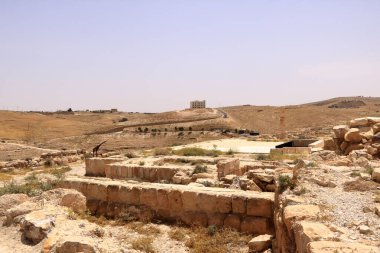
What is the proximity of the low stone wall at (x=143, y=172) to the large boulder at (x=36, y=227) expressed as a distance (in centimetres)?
663

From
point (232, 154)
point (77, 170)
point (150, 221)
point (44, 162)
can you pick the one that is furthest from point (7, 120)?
point (150, 221)

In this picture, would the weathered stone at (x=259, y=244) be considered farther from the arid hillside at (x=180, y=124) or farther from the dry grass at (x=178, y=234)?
the arid hillside at (x=180, y=124)

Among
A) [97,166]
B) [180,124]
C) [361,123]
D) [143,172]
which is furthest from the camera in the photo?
[180,124]

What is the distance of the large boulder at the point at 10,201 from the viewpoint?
8.08 m

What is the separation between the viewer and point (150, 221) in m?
9.17

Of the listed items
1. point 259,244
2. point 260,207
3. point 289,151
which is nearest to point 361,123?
point 289,151

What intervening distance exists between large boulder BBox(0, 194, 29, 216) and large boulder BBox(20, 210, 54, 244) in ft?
4.54

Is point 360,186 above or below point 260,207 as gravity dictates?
above

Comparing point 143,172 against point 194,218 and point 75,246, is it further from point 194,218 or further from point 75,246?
point 75,246

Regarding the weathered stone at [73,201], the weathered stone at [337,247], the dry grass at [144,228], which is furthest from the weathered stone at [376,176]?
the weathered stone at [73,201]

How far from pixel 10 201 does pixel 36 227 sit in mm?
2050

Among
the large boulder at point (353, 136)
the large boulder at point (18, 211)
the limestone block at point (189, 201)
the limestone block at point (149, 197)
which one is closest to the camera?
the large boulder at point (18, 211)

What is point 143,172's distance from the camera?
13945 mm

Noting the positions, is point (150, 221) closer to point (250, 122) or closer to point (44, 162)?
point (44, 162)
